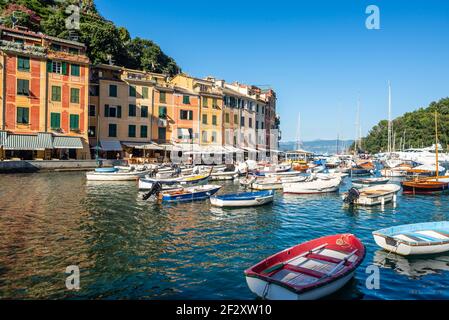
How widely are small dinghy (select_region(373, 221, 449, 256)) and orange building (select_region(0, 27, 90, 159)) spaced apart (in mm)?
40283

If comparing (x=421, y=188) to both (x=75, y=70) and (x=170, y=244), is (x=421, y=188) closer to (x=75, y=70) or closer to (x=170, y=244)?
(x=170, y=244)

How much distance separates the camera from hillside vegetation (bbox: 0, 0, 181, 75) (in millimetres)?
59375

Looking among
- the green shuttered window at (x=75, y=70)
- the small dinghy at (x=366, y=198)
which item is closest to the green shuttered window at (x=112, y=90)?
the green shuttered window at (x=75, y=70)

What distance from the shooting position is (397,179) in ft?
152

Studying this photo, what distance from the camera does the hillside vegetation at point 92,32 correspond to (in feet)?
195

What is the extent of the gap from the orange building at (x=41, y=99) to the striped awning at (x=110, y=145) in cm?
269

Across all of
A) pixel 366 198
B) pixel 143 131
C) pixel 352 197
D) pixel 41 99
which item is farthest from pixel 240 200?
pixel 143 131

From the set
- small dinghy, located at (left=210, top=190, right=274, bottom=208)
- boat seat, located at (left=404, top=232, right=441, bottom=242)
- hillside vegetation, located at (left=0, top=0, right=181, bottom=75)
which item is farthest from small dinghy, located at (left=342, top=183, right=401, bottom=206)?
hillside vegetation, located at (left=0, top=0, right=181, bottom=75)

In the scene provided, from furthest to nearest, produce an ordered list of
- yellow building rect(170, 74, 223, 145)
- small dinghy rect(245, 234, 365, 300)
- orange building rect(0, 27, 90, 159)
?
yellow building rect(170, 74, 223, 145) < orange building rect(0, 27, 90, 159) < small dinghy rect(245, 234, 365, 300)

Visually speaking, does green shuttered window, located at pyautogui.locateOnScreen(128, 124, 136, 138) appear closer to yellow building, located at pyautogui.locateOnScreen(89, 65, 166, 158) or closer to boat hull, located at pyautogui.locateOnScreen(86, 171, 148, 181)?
yellow building, located at pyautogui.locateOnScreen(89, 65, 166, 158)

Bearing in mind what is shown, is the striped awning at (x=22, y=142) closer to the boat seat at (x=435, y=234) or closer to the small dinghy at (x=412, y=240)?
the small dinghy at (x=412, y=240)

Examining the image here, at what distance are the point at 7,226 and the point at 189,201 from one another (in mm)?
11969

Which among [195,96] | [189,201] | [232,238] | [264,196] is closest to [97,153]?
[195,96]

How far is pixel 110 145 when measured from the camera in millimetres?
49406
